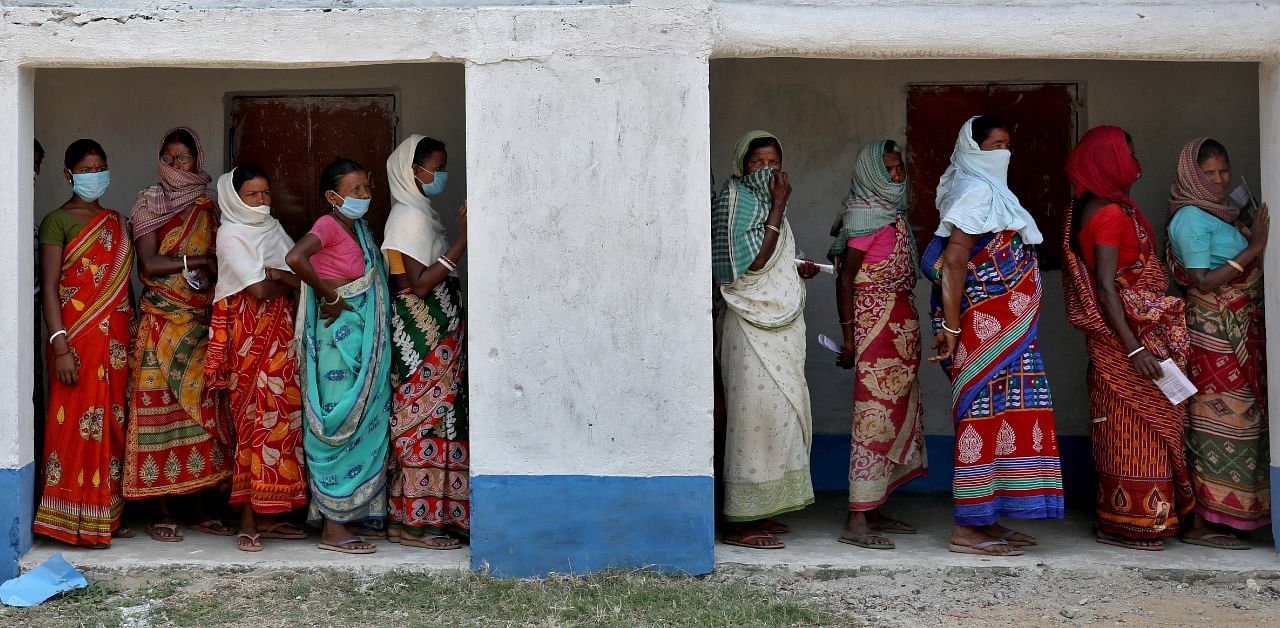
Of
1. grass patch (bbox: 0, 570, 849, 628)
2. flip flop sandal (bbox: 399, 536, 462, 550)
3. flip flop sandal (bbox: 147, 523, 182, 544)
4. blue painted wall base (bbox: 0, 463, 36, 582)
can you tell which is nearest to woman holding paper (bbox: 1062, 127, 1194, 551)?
grass patch (bbox: 0, 570, 849, 628)

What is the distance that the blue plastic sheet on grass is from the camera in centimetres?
491

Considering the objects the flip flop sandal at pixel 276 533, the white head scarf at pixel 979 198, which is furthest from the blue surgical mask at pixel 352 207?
the white head scarf at pixel 979 198

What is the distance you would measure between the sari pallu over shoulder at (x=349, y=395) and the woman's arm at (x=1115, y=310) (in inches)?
114

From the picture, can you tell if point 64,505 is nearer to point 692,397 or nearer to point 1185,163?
point 692,397

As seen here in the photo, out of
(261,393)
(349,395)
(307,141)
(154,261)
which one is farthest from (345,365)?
(307,141)

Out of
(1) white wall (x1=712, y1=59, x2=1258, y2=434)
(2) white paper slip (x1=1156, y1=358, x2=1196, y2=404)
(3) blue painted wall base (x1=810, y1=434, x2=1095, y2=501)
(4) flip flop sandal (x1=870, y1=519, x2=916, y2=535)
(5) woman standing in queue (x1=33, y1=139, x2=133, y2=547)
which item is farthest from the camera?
(3) blue painted wall base (x1=810, y1=434, x2=1095, y2=501)

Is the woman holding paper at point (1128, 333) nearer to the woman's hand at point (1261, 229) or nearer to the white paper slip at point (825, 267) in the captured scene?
the woman's hand at point (1261, 229)

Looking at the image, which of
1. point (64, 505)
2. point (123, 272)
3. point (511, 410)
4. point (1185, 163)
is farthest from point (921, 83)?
point (64, 505)

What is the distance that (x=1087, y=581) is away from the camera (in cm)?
507

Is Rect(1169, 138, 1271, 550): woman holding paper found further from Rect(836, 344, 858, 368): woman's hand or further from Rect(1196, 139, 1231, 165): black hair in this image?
Rect(836, 344, 858, 368): woman's hand

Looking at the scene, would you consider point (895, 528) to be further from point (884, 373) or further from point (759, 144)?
point (759, 144)

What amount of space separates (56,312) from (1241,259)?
4.68 metres

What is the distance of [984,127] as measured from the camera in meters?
5.31

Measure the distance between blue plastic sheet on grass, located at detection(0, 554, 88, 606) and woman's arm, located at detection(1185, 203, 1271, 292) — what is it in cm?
449
